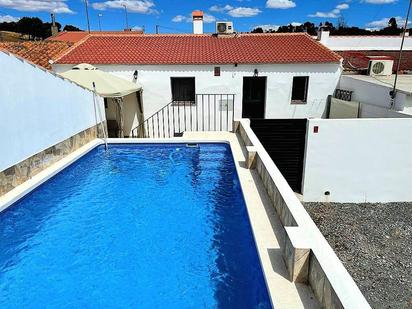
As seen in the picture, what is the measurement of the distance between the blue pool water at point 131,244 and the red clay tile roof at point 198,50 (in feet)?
27.2

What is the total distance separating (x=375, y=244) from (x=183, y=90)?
11.3 metres

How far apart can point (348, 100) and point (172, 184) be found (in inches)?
430

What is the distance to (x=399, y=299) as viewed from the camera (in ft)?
24.2

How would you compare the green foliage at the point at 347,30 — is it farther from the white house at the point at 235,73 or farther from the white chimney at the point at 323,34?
the white house at the point at 235,73

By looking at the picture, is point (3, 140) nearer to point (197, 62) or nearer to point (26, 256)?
point (26, 256)

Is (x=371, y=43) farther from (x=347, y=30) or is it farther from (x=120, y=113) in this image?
(x=347, y=30)

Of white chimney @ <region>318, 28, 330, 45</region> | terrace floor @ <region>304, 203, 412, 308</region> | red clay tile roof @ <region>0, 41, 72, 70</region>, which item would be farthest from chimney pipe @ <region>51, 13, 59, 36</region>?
terrace floor @ <region>304, 203, 412, 308</region>

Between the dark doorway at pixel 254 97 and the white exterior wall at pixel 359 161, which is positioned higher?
the dark doorway at pixel 254 97

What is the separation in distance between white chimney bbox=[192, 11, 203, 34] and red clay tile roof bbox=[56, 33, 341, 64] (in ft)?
5.12

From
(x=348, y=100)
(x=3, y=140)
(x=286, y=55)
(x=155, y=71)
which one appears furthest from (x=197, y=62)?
(x=3, y=140)

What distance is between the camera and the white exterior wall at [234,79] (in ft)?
51.8

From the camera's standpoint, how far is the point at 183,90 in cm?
1638

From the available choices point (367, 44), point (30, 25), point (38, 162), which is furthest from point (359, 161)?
point (30, 25)

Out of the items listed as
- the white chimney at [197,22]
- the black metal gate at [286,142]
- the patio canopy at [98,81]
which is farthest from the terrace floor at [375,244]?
the white chimney at [197,22]
